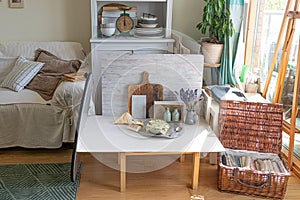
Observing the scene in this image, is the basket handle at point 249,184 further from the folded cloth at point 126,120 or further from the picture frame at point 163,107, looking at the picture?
the folded cloth at point 126,120

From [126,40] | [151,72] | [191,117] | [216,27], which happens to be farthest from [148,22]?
[191,117]

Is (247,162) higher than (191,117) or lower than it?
lower

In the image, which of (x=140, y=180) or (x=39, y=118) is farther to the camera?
(x=39, y=118)

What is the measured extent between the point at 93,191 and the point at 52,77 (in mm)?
1216

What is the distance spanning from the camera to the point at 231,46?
3215 millimetres

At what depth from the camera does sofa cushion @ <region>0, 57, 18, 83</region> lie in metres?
3.38

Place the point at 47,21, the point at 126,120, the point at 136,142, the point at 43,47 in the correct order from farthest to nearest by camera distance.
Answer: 1. the point at 47,21
2. the point at 43,47
3. the point at 126,120
4. the point at 136,142

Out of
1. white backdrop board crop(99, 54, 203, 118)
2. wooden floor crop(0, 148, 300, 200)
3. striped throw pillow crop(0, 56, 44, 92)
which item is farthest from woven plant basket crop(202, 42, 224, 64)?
striped throw pillow crop(0, 56, 44, 92)

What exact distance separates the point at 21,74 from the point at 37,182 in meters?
1.10

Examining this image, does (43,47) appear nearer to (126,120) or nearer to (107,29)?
(107,29)

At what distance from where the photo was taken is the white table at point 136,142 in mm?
2299

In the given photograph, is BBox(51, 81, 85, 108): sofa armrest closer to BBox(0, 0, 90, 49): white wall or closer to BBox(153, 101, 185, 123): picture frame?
BBox(153, 101, 185, 123): picture frame

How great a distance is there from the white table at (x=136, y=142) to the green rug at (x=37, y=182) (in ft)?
1.28

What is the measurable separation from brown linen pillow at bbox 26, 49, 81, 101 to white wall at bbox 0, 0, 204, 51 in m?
0.34
